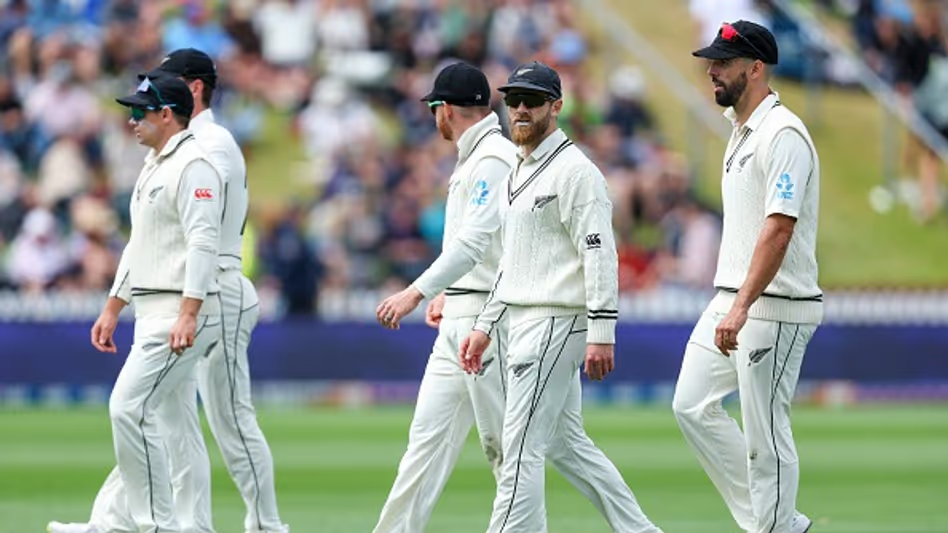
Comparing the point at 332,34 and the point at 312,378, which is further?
the point at 332,34

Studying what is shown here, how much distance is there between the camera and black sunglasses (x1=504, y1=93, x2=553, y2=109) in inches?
341

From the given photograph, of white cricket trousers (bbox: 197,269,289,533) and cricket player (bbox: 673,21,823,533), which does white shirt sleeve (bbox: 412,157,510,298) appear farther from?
white cricket trousers (bbox: 197,269,289,533)

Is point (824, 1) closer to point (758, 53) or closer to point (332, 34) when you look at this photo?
point (332, 34)

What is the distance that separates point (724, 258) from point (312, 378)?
12967 millimetres

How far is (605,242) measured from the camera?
27.8 ft

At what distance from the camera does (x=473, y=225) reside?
930cm

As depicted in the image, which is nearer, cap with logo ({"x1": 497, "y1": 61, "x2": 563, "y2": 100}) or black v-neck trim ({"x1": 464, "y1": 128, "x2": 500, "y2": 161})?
cap with logo ({"x1": 497, "y1": 61, "x2": 563, "y2": 100})

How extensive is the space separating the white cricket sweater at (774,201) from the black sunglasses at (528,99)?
0.88m

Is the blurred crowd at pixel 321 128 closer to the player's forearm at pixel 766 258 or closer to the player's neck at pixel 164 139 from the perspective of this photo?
the player's neck at pixel 164 139

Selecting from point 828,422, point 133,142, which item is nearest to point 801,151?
point 828,422

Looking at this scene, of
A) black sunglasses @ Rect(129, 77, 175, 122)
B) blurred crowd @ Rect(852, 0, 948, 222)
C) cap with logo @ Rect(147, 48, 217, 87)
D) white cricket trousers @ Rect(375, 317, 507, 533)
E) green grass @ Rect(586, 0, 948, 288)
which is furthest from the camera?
blurred crowd @ Rect(852, 0, 948, 222)

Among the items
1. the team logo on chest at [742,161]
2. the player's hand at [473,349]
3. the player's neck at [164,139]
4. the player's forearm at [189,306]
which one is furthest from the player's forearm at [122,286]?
the team logo on chest at [742,161]

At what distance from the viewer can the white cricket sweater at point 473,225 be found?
9195 millimetres

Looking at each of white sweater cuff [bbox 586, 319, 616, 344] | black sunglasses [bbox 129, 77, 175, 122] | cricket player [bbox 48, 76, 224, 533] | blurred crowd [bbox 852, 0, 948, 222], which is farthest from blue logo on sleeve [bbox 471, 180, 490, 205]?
blurred crowd [bbox 852, 0, 948, 222]
